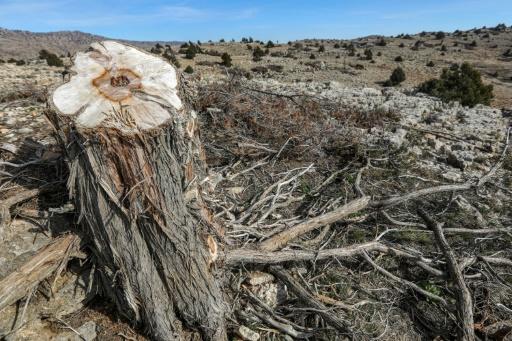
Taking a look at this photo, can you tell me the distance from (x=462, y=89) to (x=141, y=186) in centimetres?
1237

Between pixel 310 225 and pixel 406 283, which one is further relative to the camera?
pixel 310 225

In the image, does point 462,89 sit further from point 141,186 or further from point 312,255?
point 141,186

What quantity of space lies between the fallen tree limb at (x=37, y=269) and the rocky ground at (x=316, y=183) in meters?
0.12

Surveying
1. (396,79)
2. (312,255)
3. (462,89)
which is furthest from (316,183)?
(396,79)

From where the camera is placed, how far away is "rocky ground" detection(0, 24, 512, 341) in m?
2.53

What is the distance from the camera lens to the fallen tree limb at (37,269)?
84.2 inches

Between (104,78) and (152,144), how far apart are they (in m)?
0.52

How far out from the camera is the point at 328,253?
10.4ft

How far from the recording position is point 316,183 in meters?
4.71

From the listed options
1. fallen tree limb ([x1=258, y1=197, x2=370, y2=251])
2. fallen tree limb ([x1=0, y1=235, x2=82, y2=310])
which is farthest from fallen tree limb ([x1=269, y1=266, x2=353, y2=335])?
fallen tree limb ([x1=0, y1=235, x2=82, y2=310])

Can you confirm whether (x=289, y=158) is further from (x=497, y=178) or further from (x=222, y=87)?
(x=497, y=178)

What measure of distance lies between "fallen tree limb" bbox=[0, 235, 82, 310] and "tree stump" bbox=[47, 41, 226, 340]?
0.49ft

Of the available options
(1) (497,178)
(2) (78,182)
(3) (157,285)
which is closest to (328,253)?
(3) (157,285)

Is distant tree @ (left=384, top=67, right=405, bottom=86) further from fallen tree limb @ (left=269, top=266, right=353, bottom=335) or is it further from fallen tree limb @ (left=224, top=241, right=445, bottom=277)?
fallen tree limb @ (left=269, top=266, right=353, bottom=335)
